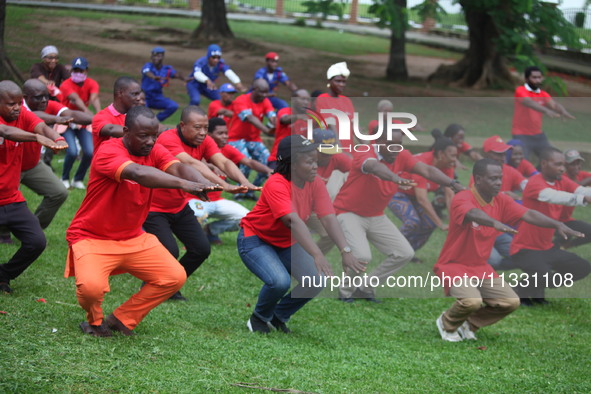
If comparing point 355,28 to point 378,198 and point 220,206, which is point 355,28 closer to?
point 220,206

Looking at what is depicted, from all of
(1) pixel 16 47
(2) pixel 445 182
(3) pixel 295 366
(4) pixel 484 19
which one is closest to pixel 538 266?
(2) pixel 445 182

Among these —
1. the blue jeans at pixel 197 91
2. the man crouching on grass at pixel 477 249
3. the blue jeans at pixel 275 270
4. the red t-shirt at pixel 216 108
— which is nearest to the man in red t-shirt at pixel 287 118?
the red t-shirt at pixel 216 108

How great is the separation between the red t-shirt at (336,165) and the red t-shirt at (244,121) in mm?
4233

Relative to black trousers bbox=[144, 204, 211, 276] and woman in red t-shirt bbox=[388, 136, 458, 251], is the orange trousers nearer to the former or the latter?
black trousers bbox=[144, 204, 211, 276]

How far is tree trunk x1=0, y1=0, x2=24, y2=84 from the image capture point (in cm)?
1534

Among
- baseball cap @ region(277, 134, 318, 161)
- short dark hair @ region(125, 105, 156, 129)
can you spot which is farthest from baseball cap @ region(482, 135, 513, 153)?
short dark hair @ region(125, 105, 156, 129)

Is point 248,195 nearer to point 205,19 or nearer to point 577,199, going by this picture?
point 577,199

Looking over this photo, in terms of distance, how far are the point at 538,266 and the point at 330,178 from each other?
2387mm

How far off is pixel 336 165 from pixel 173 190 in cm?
170

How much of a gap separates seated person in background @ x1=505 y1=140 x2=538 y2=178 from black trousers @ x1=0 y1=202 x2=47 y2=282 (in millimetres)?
5192

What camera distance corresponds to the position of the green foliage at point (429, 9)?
65.0 ft

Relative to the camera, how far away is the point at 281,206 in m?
6.48

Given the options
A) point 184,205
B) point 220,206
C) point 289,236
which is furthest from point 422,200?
point 184,205

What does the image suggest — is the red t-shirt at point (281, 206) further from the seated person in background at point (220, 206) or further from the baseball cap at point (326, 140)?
the seated person in background at point (220, 206)
